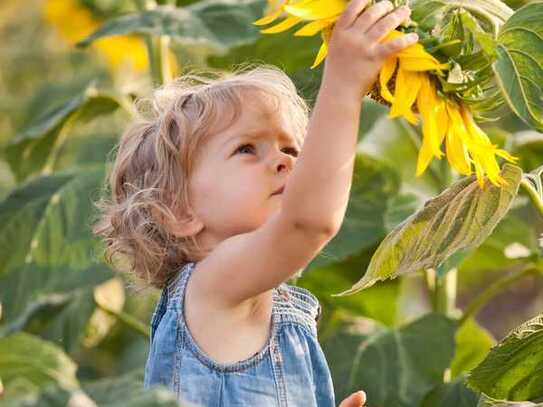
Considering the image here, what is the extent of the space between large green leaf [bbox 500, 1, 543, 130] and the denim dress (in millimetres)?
354

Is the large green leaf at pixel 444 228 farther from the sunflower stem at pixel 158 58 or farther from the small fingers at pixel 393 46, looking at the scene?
the sunflower stem at pixel 158 58

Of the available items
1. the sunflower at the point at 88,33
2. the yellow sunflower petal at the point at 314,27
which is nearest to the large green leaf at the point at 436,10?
the yellow sunflower petal at the point at 314,27

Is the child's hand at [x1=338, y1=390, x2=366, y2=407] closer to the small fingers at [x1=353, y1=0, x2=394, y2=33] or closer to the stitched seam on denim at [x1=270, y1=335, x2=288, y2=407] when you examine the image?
the stitched seam on denim at [x1=270, y1=335, x2=288, y2=407]

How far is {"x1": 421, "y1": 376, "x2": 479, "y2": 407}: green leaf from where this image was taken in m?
2.39

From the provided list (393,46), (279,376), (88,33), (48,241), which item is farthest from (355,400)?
(88,33)

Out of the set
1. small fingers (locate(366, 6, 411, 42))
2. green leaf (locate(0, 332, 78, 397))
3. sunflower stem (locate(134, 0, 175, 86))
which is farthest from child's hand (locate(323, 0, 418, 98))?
sunflower stem (locate(134, 0, 175, 86))

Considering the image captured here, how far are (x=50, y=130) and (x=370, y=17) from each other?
1543 mm

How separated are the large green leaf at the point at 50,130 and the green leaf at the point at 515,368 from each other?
1.20 metres

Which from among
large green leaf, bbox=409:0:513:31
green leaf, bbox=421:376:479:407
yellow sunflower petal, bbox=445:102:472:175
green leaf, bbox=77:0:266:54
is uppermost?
large green leaf, bbox=409:0:513:31

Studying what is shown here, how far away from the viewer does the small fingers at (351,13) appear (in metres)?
1.53

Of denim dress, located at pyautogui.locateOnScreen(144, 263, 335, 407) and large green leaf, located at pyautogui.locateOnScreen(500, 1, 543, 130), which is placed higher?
large green leaf, located at pyautogui.locateOnScreen(500, 1, 543, 130)

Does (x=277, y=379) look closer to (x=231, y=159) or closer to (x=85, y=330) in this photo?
(x=231, y=159)

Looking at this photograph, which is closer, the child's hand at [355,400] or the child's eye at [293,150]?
the child's hand at [355,400]

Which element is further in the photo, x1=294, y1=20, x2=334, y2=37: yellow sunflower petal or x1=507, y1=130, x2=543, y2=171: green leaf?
x1=507, y1=130, x2=543, y2=171: green leaf
